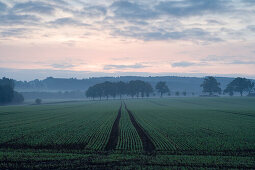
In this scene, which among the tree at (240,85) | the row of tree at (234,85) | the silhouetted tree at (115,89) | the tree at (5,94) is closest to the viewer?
the tree at (5,94)

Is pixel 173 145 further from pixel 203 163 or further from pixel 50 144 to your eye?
pixel 50 144

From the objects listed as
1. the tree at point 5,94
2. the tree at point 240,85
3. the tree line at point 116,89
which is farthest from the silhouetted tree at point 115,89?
the tree at point 240,85

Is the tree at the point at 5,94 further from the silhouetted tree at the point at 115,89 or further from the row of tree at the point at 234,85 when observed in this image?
the row of tree at the point at 234,85

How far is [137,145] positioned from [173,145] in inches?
149

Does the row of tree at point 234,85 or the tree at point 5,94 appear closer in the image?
the tree at point 5,94

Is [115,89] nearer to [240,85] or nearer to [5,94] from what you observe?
[5,94]

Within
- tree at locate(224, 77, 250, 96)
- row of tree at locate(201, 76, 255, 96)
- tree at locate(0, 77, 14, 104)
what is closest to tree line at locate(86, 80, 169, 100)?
row of tree at locate(201, 76, 255, 96)

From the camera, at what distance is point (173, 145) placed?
75.8 ft

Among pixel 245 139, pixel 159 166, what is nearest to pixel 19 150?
pixel 159 166

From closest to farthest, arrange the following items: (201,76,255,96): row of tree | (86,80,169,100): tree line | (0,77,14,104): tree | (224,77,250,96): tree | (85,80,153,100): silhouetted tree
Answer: (0,77,14,104): tree < (224,77,250,96): tree < (201,76,255,96): row of tree < (85,80,153,100): silhouetted tree < (86,80,169,100): tree line

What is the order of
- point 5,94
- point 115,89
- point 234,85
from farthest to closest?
point 115,89
point 234,85
point 5,94

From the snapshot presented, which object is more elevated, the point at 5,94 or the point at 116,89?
the point at 116,89

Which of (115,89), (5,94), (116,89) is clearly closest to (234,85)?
(116,89)

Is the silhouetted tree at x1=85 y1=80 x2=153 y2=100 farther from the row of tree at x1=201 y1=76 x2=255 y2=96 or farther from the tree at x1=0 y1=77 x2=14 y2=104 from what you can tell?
the tree at x1=0 y1=77 x2=14 y2=104
